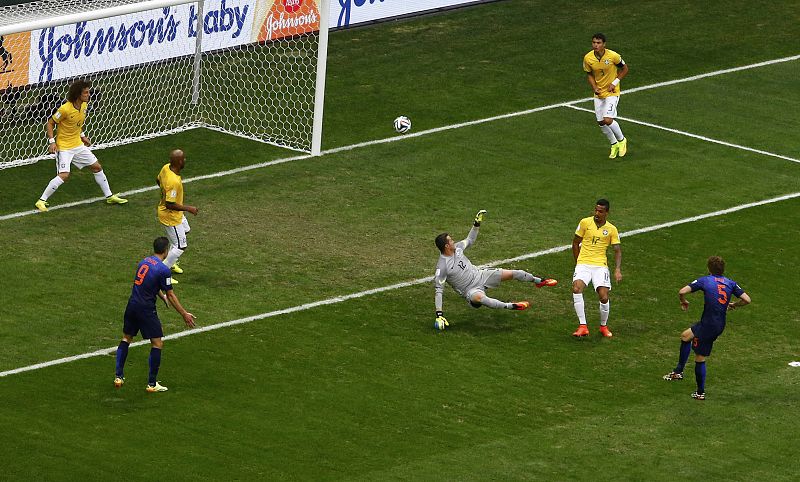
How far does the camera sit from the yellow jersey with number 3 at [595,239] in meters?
22.3

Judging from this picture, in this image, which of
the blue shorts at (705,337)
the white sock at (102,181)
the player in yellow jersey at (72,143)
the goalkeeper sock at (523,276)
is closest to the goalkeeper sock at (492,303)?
the goalkeeper sock at (523,276)

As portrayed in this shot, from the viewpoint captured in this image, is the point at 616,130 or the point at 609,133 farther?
the point at 609,133

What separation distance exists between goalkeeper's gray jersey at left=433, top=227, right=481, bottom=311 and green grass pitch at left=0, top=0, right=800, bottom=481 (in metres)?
0.48

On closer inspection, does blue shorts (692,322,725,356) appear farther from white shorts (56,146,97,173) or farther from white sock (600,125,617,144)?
white shorts (56,146,97,173)

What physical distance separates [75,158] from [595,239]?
9478 mm

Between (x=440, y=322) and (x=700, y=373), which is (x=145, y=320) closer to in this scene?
(x=440, y=322)

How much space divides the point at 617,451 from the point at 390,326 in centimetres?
472

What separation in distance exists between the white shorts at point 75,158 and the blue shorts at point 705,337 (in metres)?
11.5

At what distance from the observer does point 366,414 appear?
64.2 feet

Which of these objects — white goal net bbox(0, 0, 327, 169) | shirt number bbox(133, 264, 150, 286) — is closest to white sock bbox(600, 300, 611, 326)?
shirt number bbox(133, 264, 150, 286)

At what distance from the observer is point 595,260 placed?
22.4 meters

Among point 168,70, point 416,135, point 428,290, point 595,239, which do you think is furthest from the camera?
point 168,70

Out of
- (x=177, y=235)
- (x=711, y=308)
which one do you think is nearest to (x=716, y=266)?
(x=711, y=308)

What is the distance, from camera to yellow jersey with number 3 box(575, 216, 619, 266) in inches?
879
